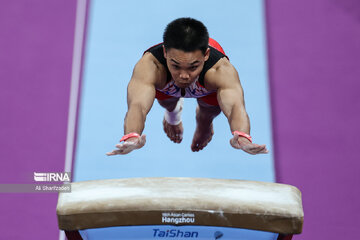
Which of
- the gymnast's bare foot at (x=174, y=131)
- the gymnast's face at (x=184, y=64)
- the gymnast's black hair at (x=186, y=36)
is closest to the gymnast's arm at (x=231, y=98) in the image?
the gymnast's face at (x=184, y=64)

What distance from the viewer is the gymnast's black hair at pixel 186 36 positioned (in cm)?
254

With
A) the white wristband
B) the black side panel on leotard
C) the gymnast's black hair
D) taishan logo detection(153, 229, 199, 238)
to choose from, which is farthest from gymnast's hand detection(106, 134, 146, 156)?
the white wristband

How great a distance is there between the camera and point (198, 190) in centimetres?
236

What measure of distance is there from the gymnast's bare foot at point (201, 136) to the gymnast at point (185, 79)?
28.2 inches

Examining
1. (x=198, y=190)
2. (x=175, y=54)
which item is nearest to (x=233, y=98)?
(x=175, y=54)

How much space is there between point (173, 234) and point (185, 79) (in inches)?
30.8

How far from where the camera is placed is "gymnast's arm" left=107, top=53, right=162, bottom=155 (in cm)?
233

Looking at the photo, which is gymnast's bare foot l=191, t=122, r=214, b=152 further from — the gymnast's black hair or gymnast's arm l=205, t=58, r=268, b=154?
the gymnast's black hair

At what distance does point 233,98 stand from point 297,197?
0.60 m

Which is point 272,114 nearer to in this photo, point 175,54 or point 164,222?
point 175,54

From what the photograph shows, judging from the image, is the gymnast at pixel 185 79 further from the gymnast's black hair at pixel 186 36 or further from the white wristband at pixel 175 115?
the white wristband at pixel 175 115

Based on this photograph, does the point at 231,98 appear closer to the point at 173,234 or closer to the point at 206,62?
the point at 206,62

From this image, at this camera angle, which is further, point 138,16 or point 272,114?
point 138,16

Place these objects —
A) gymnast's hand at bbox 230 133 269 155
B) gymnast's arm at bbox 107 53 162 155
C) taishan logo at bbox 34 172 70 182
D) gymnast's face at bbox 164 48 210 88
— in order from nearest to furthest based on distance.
A: gymnast's hand at bbox 230 133 269 155 < gymnast's arm at bbox 107 53 162 155 < gymnast's face at bbox 164 48 210 88 < taishan logo at bbox 34 172 70 182
